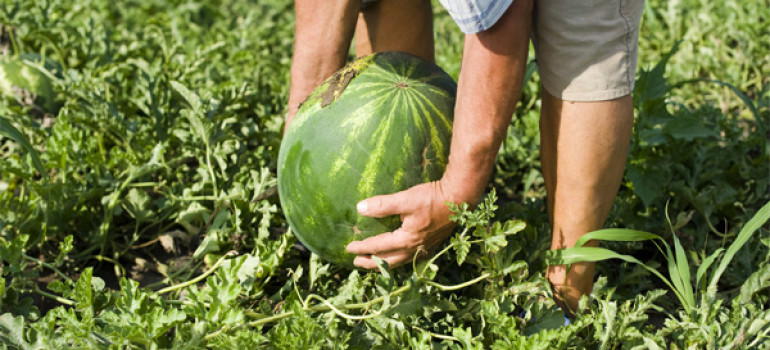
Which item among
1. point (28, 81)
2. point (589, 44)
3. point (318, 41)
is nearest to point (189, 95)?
point (318, 41)

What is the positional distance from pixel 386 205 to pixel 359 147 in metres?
0.20

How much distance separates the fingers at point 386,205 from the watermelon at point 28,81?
2174 millimetres

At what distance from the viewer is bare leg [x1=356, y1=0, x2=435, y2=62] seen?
2.87 meters

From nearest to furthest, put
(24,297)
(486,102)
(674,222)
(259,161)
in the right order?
(486,102), (24,297), (674,222), (259,161)

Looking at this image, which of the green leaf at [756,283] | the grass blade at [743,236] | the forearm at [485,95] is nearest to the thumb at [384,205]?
the forearm at [485,95]

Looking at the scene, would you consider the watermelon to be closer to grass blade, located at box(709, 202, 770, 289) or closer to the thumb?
the thumb

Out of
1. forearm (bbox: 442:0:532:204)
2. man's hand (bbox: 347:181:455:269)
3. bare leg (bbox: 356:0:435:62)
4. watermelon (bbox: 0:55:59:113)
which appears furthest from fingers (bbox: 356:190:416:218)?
watermelon (bbox: 0:55:59:113)

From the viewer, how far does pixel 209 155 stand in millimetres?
2947

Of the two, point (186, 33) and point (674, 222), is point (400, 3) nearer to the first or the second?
point (674, 222)

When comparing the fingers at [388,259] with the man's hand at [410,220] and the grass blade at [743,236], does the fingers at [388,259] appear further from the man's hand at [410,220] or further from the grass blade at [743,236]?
the grass blade at [743,236]

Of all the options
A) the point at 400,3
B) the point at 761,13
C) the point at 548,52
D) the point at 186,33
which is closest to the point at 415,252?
the point at 548,52

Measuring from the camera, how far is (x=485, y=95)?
202 cm

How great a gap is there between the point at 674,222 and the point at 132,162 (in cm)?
215

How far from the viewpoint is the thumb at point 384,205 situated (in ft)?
7.16
